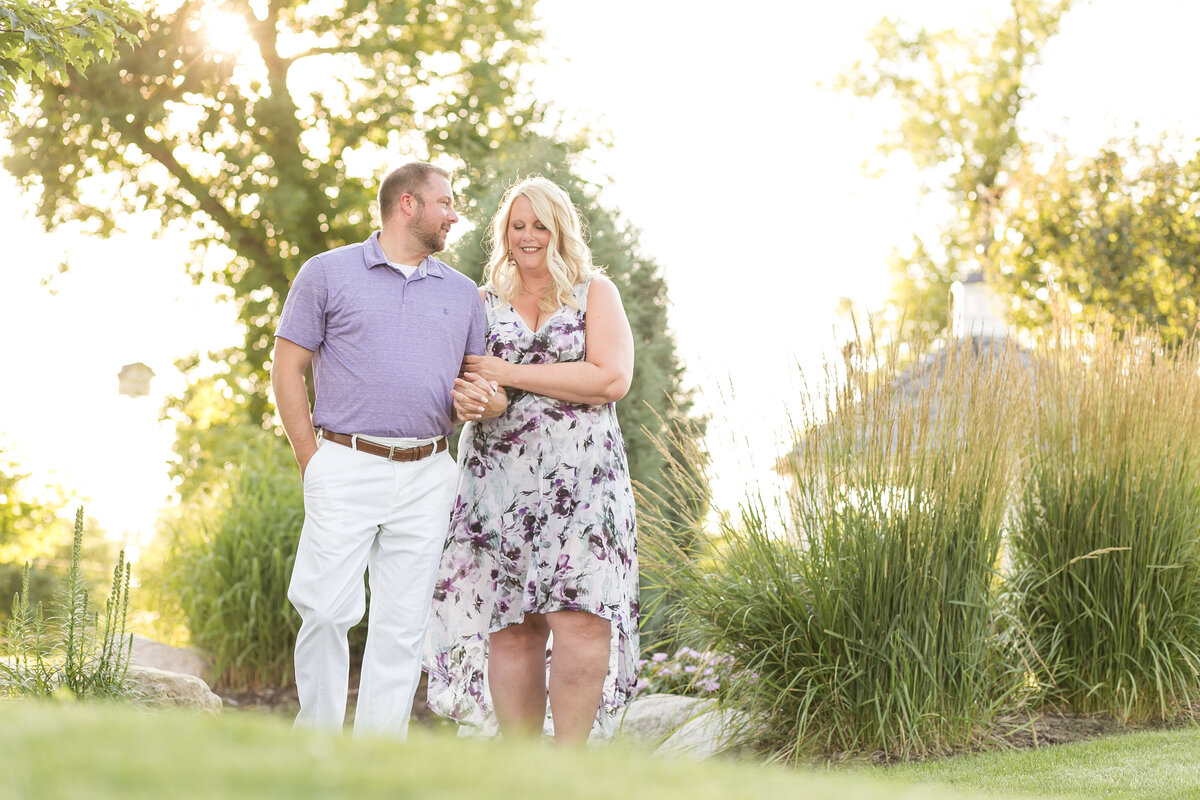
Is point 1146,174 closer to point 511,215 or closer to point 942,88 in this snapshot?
point 511,215

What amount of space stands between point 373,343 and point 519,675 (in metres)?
1.18

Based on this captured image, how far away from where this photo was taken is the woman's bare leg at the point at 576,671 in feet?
11.8

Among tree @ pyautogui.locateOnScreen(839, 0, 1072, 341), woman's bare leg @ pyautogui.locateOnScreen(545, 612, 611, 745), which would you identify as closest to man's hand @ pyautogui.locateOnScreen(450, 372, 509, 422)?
woman's bare leg @ pyautogui.locateOnScreen(545, 612, 611, 745)

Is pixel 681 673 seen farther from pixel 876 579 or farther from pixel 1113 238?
pixel 1113 238

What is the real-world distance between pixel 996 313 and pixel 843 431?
Result: 10.3 metres

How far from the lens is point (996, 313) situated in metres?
13.8

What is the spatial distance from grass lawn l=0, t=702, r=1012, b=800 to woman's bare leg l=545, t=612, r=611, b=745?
1.92 m

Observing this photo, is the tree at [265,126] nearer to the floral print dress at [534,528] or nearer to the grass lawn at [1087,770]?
the floral print dress at [534,528]

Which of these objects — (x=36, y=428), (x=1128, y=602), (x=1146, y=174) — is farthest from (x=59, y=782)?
(x=1146, y=174)

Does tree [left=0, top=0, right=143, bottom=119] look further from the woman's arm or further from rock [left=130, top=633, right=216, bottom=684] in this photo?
rock [left=130, top=633, right=216, bottom=684]

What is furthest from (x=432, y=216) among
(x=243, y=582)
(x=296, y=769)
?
(x=243, y=582)

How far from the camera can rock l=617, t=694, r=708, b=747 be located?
189 inches


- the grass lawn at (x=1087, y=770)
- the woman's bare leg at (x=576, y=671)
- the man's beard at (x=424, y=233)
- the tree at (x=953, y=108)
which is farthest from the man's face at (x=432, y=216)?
the tree at (x=953, y=108)

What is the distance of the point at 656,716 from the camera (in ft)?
16.4
